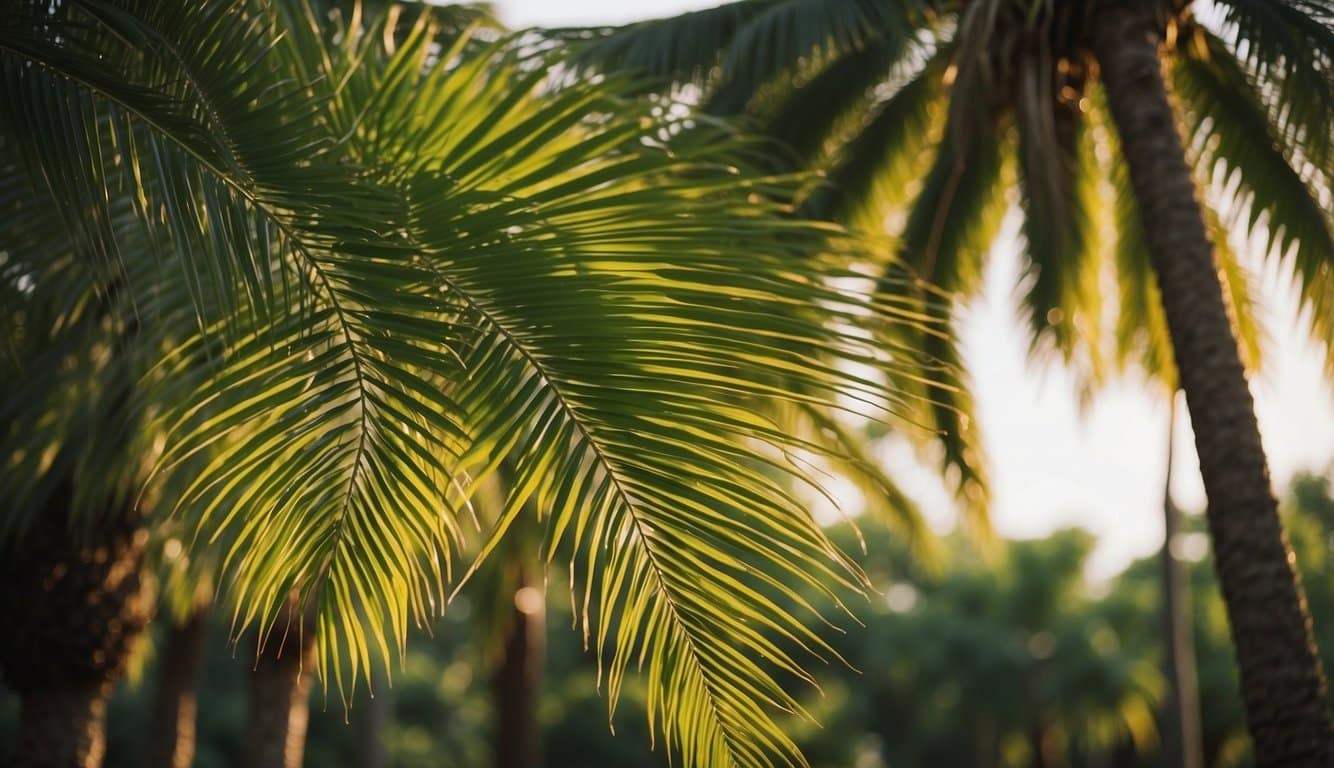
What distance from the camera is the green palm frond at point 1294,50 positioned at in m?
4.55

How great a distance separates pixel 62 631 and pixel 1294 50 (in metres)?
6.58

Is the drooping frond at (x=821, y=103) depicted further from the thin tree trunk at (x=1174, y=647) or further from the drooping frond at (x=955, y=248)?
the thin tree trunk at (x=1174, y=647)

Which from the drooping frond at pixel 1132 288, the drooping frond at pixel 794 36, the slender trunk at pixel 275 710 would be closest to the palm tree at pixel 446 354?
the drooping frond at pixel 794 36

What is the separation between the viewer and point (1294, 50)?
15.2 feet

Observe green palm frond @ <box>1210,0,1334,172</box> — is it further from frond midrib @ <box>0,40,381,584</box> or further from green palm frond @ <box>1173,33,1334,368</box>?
frond midrib @ <box>0,40,381,584</box>

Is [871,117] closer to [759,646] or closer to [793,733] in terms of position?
[759,646]

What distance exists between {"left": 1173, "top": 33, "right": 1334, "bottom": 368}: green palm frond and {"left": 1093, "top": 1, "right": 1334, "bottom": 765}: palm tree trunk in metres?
1.13

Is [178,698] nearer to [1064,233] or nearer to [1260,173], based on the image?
[1064,233]

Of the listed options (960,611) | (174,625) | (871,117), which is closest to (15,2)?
(871,117)

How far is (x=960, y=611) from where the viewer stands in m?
24.4

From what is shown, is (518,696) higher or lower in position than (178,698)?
higher

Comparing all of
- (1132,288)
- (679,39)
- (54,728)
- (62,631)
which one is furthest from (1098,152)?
(54,728)

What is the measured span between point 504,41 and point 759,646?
7.91ft

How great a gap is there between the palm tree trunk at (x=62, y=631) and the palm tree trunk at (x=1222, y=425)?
17.4 ft
